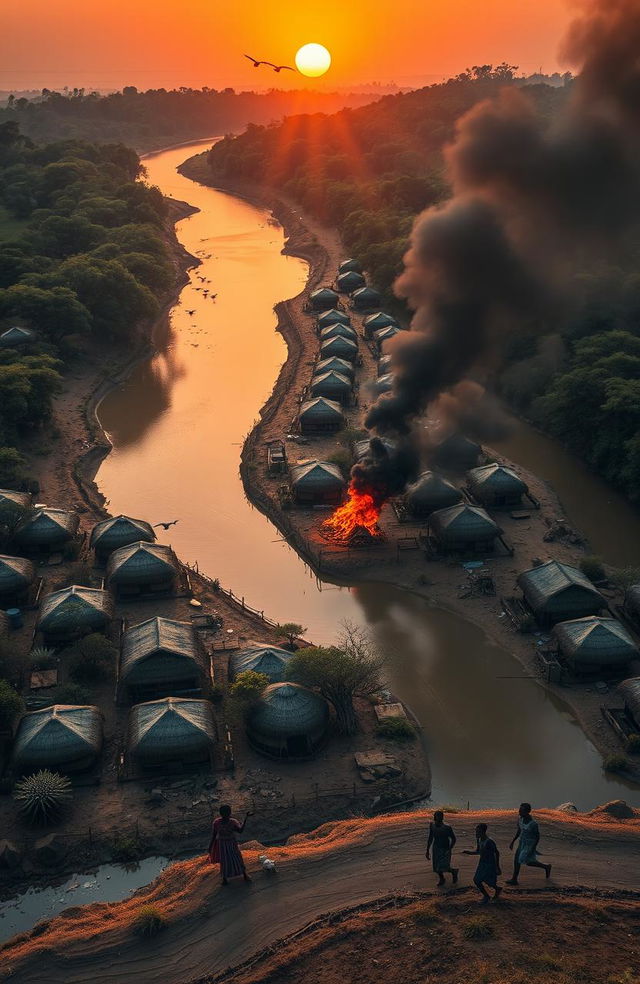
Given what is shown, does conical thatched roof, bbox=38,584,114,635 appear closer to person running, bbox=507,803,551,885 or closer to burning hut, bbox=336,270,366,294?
person running, bbox=507,803,551,885

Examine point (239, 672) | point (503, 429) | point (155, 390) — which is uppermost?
point (155, 390)

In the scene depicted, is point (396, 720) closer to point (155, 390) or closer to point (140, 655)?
point (140, 655)

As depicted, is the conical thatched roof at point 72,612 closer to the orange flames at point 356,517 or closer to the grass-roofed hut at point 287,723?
the grass-roofed hut at point 287,723

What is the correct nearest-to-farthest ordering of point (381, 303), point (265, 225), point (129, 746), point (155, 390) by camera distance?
point (129, 746) < point (155, 390) < point (381, 303) < point (265, 225)

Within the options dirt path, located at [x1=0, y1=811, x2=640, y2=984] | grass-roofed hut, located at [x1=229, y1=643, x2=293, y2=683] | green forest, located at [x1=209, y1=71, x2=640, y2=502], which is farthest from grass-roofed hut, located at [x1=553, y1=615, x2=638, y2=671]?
green forest, located at [x1=209, y1=71, x2=640, y2=502]

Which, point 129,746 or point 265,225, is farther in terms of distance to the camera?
point 265,225

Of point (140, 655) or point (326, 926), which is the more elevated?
point (140, 655)

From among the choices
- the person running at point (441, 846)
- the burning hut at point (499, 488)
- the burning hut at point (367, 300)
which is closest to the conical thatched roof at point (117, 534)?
the burning hut at point (499, 488)

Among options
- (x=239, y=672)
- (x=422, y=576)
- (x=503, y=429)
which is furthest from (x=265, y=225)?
(x=239, y=672)
